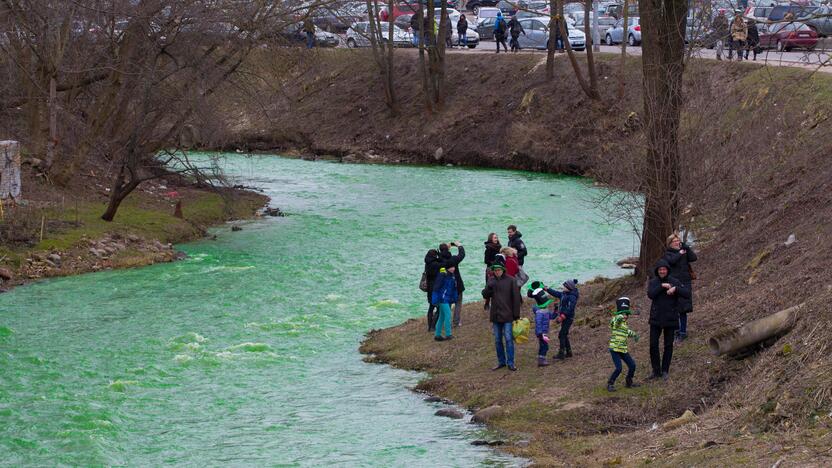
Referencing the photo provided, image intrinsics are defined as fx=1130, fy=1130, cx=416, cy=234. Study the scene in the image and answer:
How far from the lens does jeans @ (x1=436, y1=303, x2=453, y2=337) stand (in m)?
18.7

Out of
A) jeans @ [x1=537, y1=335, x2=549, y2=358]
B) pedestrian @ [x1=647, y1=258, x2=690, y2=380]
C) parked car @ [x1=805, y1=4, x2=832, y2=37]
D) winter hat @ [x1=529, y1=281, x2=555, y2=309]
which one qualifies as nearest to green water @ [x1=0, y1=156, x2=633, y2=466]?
jeans @ [x1=537, y1=335, x2=549, y2=358]

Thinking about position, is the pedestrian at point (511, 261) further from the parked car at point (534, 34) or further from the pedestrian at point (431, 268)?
the parked car at point (534, 34)

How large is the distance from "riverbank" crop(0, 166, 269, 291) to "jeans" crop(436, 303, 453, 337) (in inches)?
436

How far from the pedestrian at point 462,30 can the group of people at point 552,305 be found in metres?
43.2

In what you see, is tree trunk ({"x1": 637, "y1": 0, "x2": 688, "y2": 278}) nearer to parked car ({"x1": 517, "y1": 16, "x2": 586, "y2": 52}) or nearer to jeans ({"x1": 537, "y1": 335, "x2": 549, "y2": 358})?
jeans ({"x1": 537, "y1": 335, "x2": 549, "y2": 358})

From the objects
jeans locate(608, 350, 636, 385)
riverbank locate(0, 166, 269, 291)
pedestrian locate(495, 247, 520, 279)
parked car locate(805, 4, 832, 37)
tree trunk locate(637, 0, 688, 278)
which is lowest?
riverbank locate(0, 166, 269, 291)

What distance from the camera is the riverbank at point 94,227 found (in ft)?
88.4

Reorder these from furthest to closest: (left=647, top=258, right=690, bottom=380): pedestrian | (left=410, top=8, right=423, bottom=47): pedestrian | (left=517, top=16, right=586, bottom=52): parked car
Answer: (left=517, top=16, right=586, bottom=52): parked car < (left=410, top=8, right=423, bottom=47): pedestrian < (left=647, top=258, right=690, bottom=380): pedestrian

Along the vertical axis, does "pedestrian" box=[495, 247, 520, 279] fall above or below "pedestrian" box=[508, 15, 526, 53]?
below

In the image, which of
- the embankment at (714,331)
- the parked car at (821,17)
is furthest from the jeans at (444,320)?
the parked car at (821,17)

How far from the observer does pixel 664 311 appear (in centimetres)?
1453

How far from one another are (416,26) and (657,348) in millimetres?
43998

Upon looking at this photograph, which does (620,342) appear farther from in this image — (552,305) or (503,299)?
(552,305)

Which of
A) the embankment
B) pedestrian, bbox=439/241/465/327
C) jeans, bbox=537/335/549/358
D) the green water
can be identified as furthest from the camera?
pedestrian, bbox=439/241/465/327
